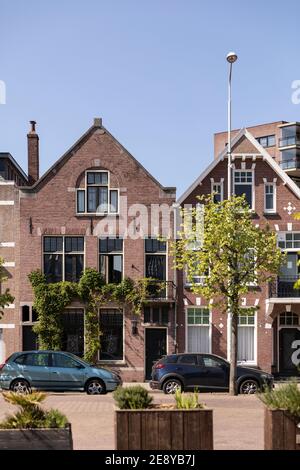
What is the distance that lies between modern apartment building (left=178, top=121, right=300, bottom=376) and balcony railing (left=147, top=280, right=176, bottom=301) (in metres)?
0.47

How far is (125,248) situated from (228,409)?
1474 cm

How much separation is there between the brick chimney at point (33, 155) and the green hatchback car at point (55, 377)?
15031 millimetres

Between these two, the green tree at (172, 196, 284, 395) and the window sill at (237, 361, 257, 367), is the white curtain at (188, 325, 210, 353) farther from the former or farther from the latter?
the green tree at (172, 196, 284, 395)

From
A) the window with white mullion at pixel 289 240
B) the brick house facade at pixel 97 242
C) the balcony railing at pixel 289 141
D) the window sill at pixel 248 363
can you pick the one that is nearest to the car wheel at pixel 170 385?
the brick house facade at pixel 97 242

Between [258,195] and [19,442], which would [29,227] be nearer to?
[258,195]

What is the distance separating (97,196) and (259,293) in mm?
8459

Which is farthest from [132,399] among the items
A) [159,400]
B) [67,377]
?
[67,377]

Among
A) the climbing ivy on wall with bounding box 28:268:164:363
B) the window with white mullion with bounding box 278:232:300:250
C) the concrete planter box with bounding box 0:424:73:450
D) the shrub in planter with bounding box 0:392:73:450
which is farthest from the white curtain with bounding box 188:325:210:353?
the concrete planter box with bounding box 0:424:73:450

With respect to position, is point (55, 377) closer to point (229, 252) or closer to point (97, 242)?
point (229, 252)

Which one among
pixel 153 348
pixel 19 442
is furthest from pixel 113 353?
pixel 19 442

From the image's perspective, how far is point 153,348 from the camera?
114 feet

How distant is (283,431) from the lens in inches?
499

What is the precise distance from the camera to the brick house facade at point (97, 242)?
34.7m

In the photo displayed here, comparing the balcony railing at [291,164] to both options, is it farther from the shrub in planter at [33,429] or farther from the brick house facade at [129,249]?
Result: the shrub in planter at [33,429]
